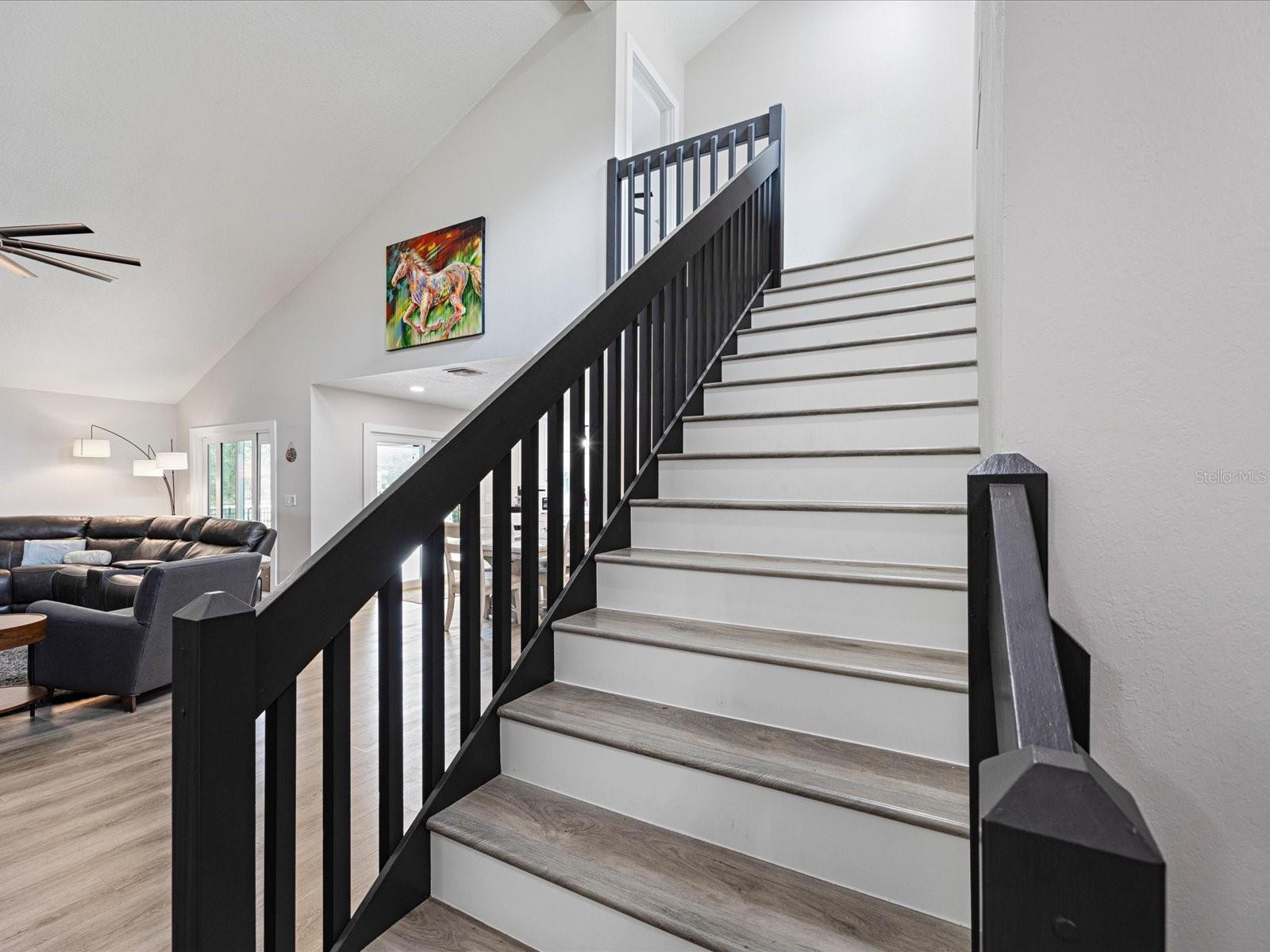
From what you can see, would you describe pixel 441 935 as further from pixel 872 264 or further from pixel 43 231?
pixel 43 231

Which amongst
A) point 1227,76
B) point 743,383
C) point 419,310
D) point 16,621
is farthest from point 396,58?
point 1227,76

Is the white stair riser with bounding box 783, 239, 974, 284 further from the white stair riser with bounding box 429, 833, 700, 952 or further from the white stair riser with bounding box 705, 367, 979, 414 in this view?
the white stair riser with bounding box 429, 833, 700, 952

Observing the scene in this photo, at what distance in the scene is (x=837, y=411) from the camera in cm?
219

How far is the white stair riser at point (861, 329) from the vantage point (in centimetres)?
249

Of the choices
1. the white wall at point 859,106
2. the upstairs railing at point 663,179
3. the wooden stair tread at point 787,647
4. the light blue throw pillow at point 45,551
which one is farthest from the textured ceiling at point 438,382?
the wooden stair tread at point 787,647

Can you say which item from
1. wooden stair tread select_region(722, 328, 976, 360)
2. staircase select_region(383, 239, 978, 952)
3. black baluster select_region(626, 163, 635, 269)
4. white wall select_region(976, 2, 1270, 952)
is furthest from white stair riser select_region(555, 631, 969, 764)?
black baluster select_region(626, 163, 635, 269)

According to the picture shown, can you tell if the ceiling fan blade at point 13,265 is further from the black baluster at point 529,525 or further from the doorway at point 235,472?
the black baluster at point 529,525

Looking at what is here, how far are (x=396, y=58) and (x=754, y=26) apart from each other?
2768mm

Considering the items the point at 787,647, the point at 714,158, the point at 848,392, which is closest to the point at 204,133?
the point at 714,158

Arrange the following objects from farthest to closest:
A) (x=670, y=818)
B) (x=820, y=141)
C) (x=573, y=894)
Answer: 1. (x=820, y=141)
2. (x=670, y=818)
3. (x=573, y=894)

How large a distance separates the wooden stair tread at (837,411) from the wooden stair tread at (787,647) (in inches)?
33.8

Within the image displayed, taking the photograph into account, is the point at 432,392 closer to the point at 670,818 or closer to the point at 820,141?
the point at 820,141

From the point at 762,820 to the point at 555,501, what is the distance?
0.96m

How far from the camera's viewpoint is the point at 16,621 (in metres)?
3.03
